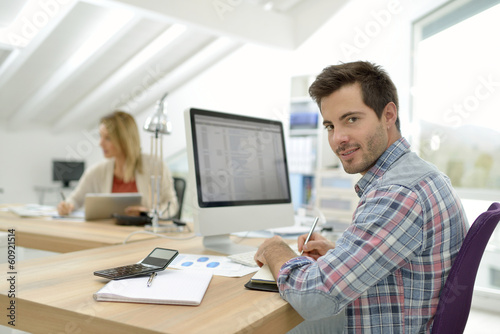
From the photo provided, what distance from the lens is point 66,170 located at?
7621 millimetres

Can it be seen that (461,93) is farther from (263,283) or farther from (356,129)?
(263,283)

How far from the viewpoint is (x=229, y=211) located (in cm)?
145

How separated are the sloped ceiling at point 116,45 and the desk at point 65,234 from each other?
2.60 metres

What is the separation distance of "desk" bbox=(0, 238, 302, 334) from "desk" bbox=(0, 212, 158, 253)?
0.60 metres

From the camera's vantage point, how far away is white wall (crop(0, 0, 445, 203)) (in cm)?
454

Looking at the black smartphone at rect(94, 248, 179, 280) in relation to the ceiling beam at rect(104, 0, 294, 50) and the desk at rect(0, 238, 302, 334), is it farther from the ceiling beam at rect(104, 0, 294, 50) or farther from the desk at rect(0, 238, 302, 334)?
the ceiling beam at rect(104, 0, 294, 50)

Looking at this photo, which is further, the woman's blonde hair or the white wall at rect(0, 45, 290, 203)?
the white wall at rect(0, 45, 290, 203)

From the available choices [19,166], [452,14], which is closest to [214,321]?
[452,14]

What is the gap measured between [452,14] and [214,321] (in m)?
3.70

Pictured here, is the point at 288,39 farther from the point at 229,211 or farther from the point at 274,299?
the point at 274,299

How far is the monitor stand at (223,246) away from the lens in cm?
144

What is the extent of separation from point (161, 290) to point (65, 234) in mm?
1035

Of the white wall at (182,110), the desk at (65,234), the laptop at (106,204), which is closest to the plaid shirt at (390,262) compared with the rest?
the desk at (65,234)

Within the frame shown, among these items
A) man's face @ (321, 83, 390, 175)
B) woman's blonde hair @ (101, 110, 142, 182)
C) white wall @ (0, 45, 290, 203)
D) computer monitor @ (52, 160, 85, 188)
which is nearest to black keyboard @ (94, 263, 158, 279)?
man's face @ (321, 83, 390, 175)
